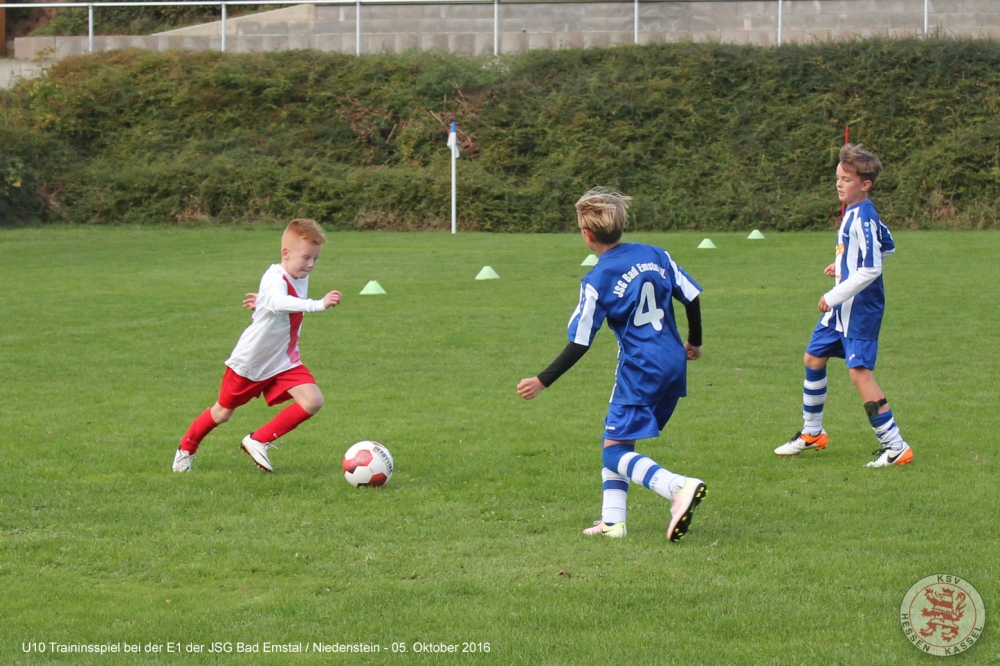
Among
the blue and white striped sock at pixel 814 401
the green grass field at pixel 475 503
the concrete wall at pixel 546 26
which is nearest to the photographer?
the green grass field at pixel 475 503

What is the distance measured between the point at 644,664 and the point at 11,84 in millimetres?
33365

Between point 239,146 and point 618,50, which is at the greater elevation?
point 618,50

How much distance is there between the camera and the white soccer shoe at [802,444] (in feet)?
23.4

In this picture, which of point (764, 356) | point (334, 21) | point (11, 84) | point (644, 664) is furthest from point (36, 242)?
point (644, 664)

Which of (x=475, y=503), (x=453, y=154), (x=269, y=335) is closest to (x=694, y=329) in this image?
(x=475, y=503)

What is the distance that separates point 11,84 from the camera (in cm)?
3312

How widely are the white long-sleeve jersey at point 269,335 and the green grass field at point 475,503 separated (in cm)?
59

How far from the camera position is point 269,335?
681 centimetres

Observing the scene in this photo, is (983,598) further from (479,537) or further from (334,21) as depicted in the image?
(334,21)

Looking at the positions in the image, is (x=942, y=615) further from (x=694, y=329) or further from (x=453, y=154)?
(x=453, y=154)

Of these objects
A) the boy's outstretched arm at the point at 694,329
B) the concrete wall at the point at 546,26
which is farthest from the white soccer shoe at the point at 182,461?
the concrete wall at the point at 546,26

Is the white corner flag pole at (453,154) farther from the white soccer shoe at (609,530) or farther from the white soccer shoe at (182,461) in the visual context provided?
the white soccer shoe at (609,530)

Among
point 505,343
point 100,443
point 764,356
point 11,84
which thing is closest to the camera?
point 100,443

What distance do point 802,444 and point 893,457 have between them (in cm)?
56
